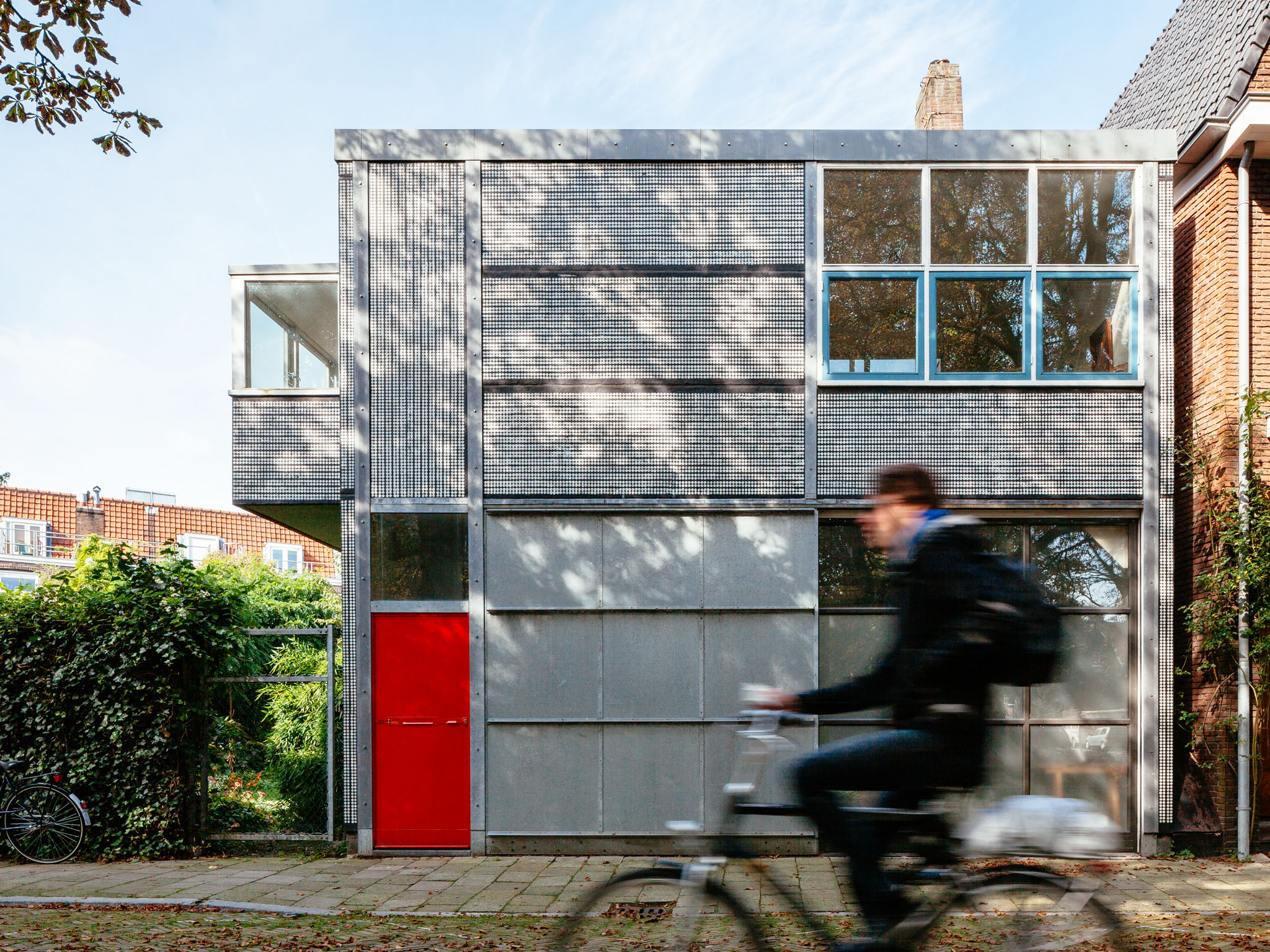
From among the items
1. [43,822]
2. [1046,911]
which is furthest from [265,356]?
[1046,911]

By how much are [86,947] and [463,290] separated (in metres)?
5.68

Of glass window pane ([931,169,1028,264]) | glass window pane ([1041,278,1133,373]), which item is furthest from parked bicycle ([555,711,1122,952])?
glass window pane ([931,169,1028,264])

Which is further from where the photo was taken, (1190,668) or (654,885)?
(1190,668)

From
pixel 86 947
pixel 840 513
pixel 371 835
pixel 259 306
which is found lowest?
pixel 371 835

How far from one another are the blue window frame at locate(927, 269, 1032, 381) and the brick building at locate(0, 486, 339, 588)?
31.6 m

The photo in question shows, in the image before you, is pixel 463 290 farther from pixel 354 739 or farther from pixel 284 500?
pixel 354 739

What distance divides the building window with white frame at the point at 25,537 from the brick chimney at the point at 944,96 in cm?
3844

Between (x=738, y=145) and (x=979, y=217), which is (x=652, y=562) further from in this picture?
(x=979, y=217)

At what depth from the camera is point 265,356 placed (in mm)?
9039

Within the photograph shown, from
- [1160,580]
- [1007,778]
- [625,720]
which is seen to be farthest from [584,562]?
[1160,580]

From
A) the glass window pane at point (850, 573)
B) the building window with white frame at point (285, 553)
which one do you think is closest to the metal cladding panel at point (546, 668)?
the glass window pane at point (850, 573)

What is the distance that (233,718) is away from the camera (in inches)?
355

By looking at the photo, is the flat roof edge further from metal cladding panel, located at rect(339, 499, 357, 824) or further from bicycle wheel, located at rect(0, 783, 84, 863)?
bicycle wheel, located at rect(0, 783, 84, 863)

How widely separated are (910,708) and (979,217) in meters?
6.65
